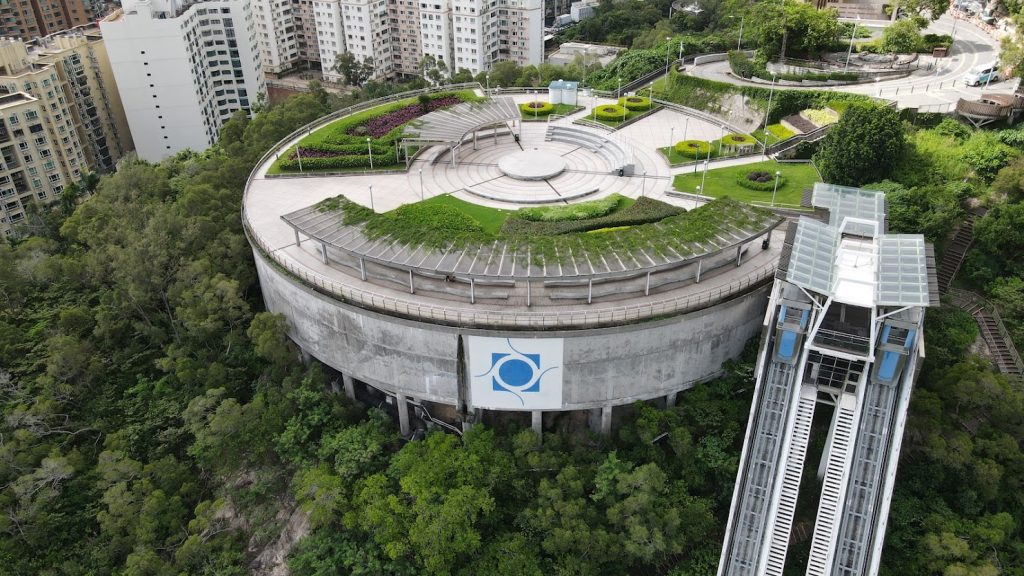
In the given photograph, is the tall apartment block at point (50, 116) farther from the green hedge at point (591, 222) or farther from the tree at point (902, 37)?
the tree at point (902, 37)

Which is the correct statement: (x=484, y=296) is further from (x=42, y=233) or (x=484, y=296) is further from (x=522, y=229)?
(x=42, y=233)

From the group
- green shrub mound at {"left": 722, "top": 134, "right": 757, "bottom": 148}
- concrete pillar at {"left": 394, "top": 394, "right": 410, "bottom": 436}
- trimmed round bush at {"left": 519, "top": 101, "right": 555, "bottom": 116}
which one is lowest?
concrete pillar at {"left": 394, "top": 394, "right": 410, "bottom": 436}

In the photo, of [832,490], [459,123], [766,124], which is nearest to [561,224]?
[459,123]

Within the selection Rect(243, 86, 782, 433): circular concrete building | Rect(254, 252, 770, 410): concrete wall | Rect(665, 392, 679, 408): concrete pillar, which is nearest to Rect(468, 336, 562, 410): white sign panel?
Rect(243, 86, 782, 433): circular concrete building

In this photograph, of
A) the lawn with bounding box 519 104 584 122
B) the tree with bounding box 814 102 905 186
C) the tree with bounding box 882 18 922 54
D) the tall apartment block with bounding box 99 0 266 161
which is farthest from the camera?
the tall apartment block with bounding box 99 0 266 161

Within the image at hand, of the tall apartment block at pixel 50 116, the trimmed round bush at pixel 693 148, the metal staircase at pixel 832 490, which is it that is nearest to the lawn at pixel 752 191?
the trimmed round bush at pixel 693 148

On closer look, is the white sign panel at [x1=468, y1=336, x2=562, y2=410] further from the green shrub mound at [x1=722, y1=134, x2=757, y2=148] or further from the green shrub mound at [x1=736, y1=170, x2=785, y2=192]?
the green shrub mound at [x1=722, y1=134, x2=757, y2=148]

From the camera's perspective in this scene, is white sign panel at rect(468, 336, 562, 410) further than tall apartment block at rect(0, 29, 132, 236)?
No
